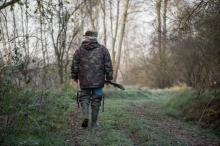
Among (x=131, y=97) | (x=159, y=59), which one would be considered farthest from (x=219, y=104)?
(x=159, y=59)

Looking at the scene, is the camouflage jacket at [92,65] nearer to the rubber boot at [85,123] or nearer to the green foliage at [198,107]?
Answer: the rubber boot at [85,123]

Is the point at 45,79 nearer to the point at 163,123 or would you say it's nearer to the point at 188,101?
the point at 163,123

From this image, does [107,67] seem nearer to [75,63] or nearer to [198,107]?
[75,63]

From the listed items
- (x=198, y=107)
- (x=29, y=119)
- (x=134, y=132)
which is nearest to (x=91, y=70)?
(x=134, y=132)

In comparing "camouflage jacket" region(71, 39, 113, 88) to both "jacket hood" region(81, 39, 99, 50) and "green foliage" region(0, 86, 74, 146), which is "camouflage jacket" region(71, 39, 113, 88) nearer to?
"jacket hood" region(81, 39, 99, 50)

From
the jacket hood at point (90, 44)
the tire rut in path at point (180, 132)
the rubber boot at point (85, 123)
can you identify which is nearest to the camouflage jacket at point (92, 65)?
the jacket hood at point (90, 44)

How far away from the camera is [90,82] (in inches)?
348

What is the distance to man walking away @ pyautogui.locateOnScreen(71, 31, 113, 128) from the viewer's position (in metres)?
8.87

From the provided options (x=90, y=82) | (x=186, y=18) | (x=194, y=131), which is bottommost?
(x=194, y=131)

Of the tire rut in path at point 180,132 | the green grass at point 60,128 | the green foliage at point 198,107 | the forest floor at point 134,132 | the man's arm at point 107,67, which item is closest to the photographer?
the green grass at point 60,128

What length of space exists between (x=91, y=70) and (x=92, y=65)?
12 cm

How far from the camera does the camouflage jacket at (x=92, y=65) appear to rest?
8869 millimetres

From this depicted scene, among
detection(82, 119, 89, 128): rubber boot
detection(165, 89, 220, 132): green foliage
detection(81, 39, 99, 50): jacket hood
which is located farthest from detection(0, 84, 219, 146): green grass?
detection(81, 39, 99, 50): jacket hood

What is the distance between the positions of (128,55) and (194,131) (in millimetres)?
35625
